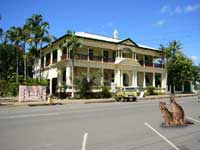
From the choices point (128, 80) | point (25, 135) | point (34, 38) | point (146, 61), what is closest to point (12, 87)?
point (34, 38)

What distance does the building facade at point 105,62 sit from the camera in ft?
124

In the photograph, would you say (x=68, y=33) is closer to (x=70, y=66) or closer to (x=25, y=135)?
(x=70, y=66)

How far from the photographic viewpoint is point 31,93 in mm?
29609

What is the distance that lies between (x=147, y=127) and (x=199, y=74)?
167 ft

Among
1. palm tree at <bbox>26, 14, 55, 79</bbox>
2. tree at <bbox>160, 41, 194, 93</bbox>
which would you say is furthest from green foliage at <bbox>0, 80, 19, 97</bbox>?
tree at <bbox>160, 41, 194, 93</bbox>

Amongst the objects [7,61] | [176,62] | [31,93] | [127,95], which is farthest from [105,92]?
[7,61]

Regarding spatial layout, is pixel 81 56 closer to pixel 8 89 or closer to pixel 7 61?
pixel 8 89

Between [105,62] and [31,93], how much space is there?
47.2 ft

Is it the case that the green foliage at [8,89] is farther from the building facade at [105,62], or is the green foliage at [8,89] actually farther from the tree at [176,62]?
the tree at [176,62]

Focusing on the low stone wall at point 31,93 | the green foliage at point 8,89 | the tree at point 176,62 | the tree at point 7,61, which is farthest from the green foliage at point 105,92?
the tree at point 7,61

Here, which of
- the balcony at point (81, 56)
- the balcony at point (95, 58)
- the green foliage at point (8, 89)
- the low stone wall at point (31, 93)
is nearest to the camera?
the low stone wall at point (31, 93)

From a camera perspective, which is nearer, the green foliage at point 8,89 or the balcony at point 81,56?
the green foliage at point 8,89

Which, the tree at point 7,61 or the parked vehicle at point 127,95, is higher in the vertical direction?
the tree at point 7,61

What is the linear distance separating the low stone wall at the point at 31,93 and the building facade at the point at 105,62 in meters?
5.72
